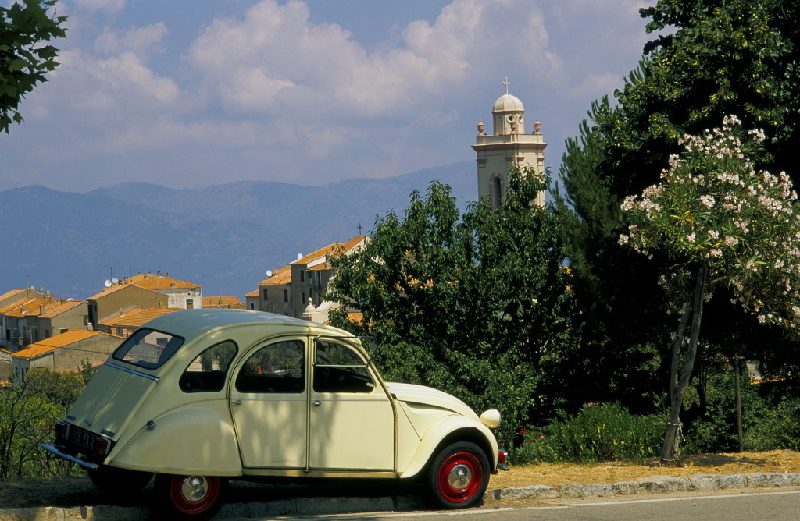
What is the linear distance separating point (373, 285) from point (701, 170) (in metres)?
19.2

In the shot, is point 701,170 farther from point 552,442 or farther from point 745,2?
point 745,2

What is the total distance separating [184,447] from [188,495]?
18.2 inches

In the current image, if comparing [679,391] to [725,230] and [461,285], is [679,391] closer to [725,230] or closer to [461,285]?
[725,230]

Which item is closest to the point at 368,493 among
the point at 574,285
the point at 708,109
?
the point at 708,109

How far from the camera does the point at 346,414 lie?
9.00 meters

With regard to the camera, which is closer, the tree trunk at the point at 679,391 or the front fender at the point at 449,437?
the front fender at the point at 449,437

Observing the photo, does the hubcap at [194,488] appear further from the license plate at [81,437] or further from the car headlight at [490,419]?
the car headlight at [490,419]

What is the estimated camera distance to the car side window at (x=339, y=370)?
29.5 ft

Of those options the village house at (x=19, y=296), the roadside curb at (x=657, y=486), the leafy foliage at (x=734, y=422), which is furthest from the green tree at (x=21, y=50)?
the village house at (x=19, y=296)

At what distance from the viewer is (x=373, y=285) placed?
3178 centimetres

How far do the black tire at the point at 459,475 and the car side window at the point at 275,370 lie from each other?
1.48 meters

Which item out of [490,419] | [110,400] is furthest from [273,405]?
[490,419]

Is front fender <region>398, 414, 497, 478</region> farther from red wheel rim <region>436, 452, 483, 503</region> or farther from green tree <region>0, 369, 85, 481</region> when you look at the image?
green tree <region>0, 369, 85, 481</region>

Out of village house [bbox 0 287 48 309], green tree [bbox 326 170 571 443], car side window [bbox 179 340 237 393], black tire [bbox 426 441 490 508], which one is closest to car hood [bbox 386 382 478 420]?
black tire [bbox 426 441 490 508]
